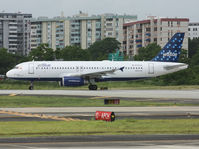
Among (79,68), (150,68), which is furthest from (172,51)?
(79,68)

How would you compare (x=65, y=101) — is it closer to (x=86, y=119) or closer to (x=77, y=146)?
(x=86, y=119)

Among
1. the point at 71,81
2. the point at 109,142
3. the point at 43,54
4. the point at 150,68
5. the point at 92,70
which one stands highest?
the point at 43,54

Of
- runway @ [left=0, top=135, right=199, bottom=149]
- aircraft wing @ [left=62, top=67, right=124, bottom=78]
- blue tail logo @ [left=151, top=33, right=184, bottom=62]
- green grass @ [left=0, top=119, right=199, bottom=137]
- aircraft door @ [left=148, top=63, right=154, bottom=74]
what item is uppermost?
blue tail logo @ [left=151, top=33, right=184, bottom=62]

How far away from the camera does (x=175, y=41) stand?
7738cm

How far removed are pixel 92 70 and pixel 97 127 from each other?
4359 centimetres

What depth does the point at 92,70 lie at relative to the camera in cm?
7381

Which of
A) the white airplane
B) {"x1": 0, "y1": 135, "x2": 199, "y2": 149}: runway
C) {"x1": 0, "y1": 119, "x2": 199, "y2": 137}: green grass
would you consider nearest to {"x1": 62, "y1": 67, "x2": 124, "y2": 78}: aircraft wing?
the white airplane

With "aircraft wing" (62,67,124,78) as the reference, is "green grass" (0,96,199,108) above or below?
below

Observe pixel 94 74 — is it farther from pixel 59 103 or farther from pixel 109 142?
pixel 109 142

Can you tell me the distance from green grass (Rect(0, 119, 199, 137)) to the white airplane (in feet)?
125

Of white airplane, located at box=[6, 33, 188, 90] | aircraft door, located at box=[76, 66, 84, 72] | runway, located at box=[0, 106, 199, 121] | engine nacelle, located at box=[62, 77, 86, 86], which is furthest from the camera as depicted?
aircraft door, located at box=[76, 66, 84, 72]

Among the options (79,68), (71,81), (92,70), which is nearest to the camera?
(71,81)

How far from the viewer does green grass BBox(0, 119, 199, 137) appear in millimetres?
28344

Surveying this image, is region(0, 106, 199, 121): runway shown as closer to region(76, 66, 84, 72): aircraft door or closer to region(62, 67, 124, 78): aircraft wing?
region(62, 67, 124, 78): aircraft wing
